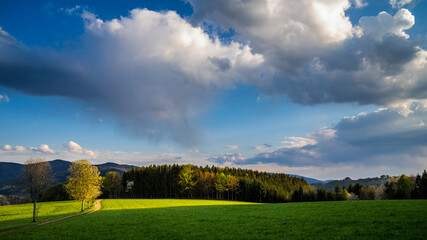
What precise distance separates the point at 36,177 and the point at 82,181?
23689 millimetres

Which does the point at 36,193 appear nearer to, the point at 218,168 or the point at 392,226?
the point at 392,226

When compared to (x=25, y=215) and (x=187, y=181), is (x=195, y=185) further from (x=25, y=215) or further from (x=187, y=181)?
(x=25, y=215)

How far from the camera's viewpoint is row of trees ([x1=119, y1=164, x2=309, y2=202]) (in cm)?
11562

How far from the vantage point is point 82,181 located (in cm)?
6131

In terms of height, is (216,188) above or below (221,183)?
below

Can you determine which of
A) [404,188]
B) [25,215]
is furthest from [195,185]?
[404,188]

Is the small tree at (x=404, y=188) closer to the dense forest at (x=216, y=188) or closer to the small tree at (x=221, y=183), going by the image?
the dense forest at (x=216, y=188)

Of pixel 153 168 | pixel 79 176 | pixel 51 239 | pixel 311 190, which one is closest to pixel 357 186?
pixel 311 190

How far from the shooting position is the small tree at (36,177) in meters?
38.7

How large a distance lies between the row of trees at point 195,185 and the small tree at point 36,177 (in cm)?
7977

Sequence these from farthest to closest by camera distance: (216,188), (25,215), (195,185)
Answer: (195,185) → (216,188) → (25,215)

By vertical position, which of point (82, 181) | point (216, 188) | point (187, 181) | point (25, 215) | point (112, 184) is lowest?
point (216, 188)

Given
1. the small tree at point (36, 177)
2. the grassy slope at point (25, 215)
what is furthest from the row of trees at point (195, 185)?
the small tree at point (36, 177)

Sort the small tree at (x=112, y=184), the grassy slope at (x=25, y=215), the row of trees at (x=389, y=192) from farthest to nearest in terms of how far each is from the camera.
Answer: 1. the small tree at (x=112, y=184)
2. the row of trees at (x=389, y=192)
3. the grassy slope at (x=25, y=215)
